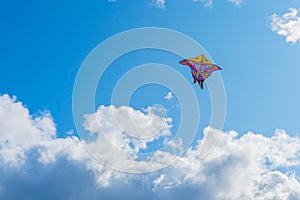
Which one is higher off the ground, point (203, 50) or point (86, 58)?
point (203, 50)

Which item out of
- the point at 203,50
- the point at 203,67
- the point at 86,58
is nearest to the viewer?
the point at 86,58

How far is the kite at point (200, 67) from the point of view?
51156 millimetres

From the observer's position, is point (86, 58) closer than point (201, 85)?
Yes

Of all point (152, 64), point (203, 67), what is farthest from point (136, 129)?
point (203, 67)

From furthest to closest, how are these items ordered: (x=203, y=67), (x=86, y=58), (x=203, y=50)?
(x=203, y=67) < (x=203, y=50) < (x=86, y=58)

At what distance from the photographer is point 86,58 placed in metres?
41.8

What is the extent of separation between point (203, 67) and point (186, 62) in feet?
9.95

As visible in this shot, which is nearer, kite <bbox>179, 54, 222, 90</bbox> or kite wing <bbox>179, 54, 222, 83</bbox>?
kite <bbox>179, 54, 222, 90</bbox>

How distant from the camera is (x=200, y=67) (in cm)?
5266

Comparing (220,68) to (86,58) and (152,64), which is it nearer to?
(152,64)

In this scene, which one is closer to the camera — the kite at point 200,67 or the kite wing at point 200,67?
the kite at point 200,67

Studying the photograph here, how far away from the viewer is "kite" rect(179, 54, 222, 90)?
51.2 meters

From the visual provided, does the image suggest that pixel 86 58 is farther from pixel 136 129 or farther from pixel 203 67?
pixel 203 67

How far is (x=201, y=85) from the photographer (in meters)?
49.0
